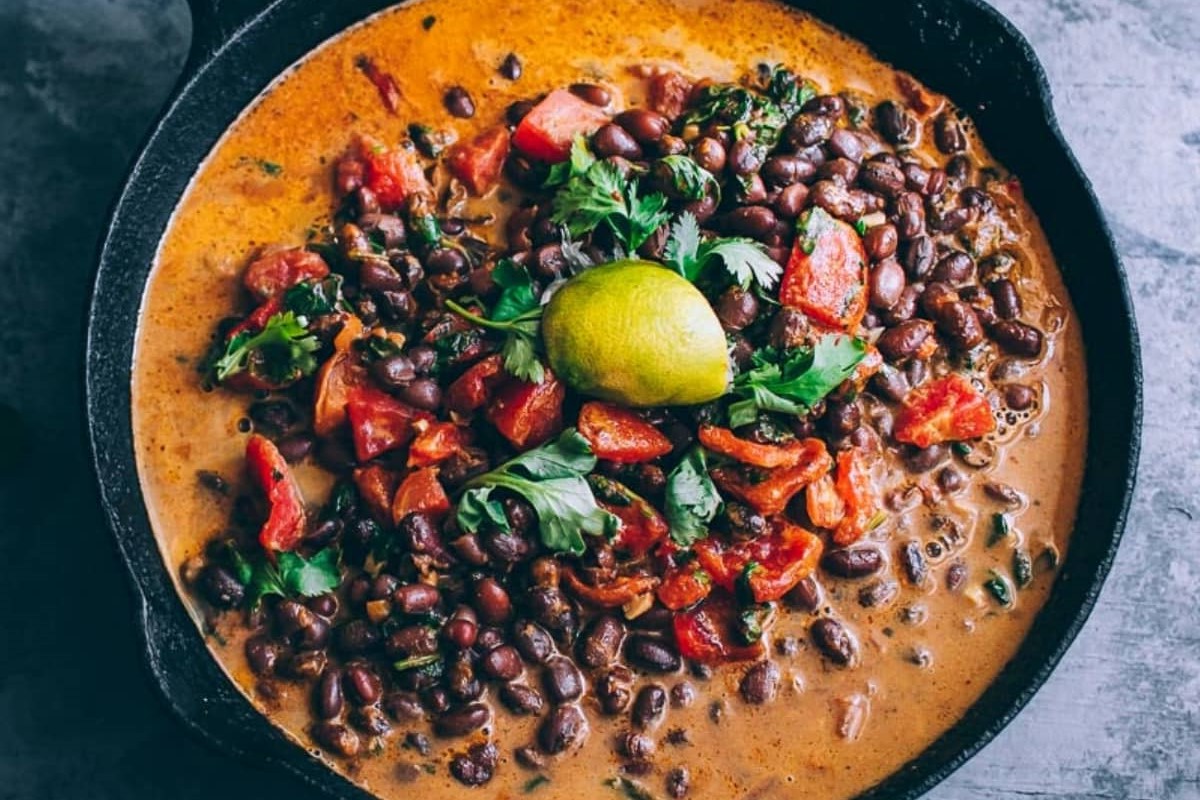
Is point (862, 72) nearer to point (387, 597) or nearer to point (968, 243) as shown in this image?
point (968, 243)

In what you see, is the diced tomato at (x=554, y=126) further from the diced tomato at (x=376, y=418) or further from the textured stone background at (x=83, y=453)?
the textured stone background at (x=83, y=453)

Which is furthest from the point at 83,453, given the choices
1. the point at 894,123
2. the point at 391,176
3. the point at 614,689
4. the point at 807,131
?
the point at 894,123

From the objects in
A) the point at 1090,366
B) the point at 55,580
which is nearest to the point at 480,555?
the point at 55,580

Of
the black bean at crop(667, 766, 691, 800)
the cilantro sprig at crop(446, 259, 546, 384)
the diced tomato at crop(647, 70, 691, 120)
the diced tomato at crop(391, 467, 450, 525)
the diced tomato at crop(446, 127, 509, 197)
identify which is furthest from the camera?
the diced tomato at crop(647, 70, 691, 120)

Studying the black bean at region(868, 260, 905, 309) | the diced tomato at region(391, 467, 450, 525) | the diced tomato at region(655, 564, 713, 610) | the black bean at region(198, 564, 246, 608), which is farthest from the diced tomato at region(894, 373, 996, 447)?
the black bean at region(198, 564, 246, 608)

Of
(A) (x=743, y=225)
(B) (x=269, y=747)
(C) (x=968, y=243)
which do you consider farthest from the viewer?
(C) (x=968, y=243)

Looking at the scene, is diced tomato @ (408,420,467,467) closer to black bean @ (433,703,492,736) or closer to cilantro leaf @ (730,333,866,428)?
black bean @ (433,703,492,736)
